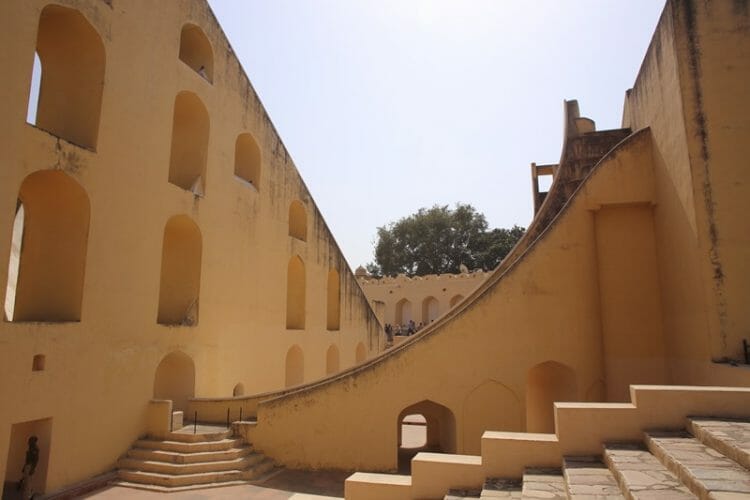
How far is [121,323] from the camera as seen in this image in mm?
8477

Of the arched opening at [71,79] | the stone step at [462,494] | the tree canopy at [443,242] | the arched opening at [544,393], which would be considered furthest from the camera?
the tree canopy at [443,242]

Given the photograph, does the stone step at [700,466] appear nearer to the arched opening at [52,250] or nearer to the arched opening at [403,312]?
the arched opening at [52,250]

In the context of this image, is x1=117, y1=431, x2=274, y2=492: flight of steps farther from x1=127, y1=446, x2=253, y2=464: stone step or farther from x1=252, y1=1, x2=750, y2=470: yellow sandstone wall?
x1=252, y1=1, x2=750, y2=470: yellow sandstone wall

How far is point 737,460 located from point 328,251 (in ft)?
47.2

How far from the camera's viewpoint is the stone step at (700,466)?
3.34 m

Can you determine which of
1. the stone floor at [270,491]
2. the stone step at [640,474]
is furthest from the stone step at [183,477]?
the stone step at [640,474]

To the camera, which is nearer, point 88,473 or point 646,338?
point 88,473

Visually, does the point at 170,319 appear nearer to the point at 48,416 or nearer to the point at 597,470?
the point at 48,416

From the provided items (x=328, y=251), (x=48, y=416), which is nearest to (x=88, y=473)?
(x=48, y=416)

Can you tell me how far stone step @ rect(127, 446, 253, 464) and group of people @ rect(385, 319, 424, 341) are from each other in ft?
56.8

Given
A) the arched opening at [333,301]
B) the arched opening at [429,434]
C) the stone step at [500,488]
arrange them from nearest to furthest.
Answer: the stone step at [500,488] < the arched opening at [429,434] < the arched opening at [333,301]

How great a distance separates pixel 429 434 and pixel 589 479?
7176mm

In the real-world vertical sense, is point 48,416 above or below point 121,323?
below

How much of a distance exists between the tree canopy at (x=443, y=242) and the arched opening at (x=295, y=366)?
77.0 ft
